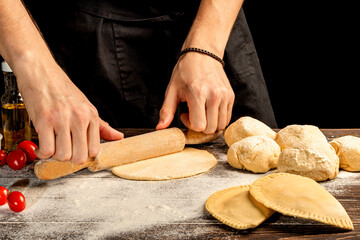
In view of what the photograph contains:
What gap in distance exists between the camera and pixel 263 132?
1.78m

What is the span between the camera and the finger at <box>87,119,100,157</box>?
4.78 feet

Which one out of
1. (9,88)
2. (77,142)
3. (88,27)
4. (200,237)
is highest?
(88,27)

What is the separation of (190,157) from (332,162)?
1.77ft

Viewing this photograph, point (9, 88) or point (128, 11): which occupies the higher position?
point (128, 11)

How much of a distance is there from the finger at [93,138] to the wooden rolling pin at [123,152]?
0.06m

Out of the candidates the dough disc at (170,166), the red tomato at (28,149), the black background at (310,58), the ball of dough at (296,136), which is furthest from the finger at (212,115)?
the black background at (310,58)

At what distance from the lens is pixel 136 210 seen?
1314 millimetres

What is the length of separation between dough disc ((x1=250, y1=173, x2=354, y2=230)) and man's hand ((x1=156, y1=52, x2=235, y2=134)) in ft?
1.59

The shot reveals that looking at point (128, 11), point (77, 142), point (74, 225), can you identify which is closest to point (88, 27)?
point (128, 11)

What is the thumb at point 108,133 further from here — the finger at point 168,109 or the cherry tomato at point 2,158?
the cherry tomato at point 2,158

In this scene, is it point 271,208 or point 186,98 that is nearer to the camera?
point 271,208

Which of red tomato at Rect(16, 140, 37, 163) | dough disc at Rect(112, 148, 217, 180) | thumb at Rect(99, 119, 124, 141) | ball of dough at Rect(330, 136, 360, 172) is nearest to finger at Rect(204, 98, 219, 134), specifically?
dough disc at Rect(112, 148, 217, 180)

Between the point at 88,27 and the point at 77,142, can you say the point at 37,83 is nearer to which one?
the point at 77,142

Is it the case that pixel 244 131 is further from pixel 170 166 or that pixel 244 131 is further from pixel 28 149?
pixel 28 149
